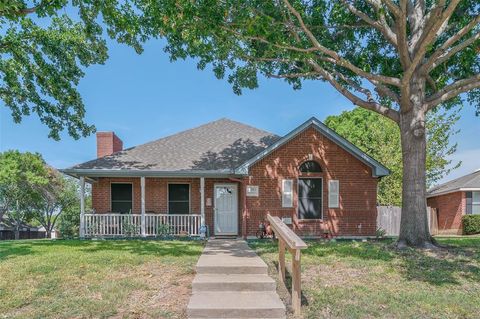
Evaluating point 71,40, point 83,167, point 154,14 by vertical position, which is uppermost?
point 71,40

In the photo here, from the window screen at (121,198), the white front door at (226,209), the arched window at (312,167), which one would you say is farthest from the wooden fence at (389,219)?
the window screen at (121,198)

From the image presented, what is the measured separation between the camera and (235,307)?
554 centimetres

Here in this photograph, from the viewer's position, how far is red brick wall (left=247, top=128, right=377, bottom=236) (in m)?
14.1

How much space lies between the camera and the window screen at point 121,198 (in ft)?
51.1

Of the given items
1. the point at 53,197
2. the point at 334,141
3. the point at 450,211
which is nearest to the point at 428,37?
the point at 334,141

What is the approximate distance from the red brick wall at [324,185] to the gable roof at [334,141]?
0.60 feet

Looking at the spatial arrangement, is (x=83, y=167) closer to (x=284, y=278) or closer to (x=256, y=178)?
(x=256, y=178)

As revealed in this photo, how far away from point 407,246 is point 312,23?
7.39 meters

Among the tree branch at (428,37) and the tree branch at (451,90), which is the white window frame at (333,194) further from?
the tree branch at (428,37)

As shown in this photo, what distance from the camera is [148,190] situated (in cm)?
1561

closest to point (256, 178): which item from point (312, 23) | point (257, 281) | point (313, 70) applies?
point (313, 70)

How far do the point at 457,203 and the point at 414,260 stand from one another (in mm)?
18539

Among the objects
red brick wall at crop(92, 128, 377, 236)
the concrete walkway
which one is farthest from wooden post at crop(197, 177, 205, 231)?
the concrete walkway

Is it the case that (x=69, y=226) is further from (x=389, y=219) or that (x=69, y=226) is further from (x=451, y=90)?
(x=389, y=219)
